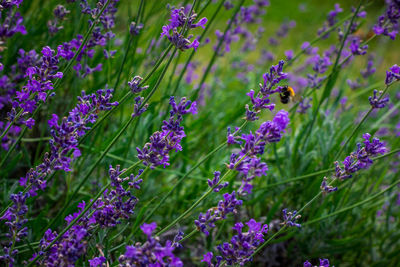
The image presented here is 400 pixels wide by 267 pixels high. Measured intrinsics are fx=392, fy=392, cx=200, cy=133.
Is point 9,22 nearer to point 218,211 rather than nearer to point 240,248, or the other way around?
point 218,211

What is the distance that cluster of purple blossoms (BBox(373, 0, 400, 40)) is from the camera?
2080mm

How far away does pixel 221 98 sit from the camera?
12.5ft

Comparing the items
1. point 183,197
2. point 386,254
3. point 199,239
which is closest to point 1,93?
point 183,197

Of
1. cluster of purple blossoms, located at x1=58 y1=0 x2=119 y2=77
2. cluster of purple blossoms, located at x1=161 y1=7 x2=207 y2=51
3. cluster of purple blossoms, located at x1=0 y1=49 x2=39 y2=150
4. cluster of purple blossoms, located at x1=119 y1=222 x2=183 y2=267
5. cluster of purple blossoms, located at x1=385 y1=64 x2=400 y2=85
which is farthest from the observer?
cluster of purple blossoms, located at x1=0 y1=49 x2=39 y2=150

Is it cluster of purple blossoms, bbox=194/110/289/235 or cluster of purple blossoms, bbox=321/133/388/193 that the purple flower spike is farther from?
cluster of purple blossoms, bbox=194/110/289/235

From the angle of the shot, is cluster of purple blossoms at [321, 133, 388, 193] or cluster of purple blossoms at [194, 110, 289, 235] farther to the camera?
cluster of purple blossoms at [321, 133, 388, 193]

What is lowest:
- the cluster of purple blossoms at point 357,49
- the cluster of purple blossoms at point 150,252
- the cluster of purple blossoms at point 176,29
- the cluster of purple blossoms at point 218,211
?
the cluster of purple blossoms at point 150,252

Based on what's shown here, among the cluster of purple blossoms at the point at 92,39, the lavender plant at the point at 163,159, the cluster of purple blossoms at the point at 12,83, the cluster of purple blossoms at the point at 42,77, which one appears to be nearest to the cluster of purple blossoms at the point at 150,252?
the lavender plant at the point at 163,159

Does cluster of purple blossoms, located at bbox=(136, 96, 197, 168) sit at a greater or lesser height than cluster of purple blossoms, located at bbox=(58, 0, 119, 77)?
lesser

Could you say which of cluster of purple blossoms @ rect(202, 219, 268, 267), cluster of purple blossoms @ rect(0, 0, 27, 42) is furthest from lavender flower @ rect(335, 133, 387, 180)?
cluster of purple blossoms @ rect(0, 0, 27, 42)

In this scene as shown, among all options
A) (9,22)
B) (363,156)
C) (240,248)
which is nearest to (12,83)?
(9,22)

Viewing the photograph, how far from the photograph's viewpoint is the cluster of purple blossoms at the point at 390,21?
6.82 ft

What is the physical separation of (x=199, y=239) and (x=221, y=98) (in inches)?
65.5

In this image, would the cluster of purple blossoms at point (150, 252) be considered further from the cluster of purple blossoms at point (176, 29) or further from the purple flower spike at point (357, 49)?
the purple flower spike at point (357, 49)
